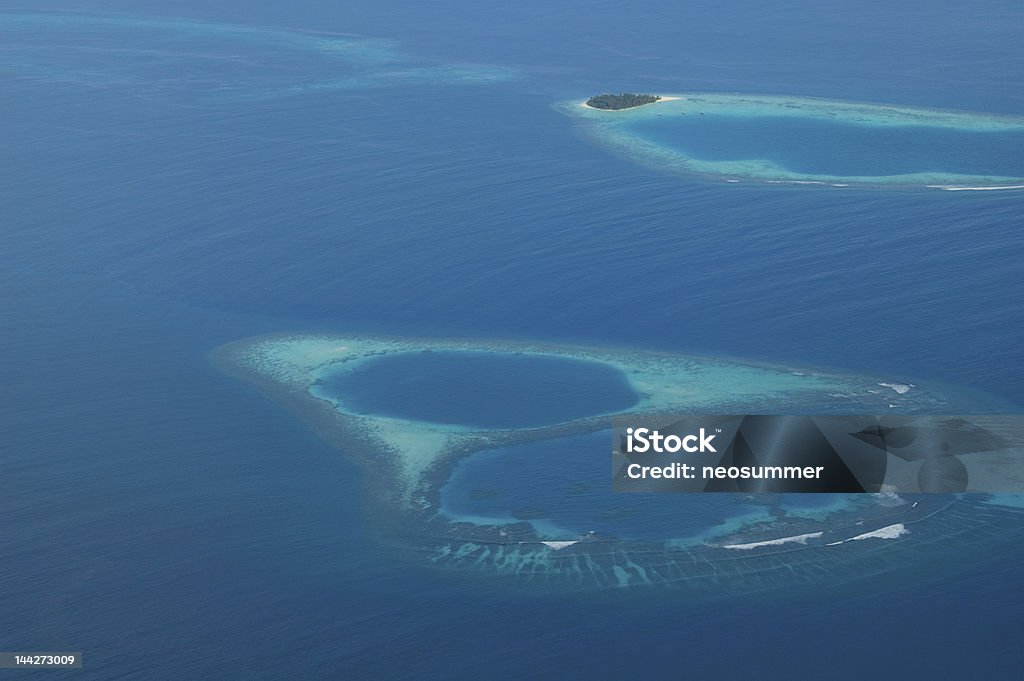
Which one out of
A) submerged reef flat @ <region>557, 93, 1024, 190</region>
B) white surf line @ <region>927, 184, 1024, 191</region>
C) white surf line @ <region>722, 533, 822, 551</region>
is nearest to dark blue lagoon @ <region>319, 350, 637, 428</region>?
white surf line @ <region>722, 533, 822, 551</region>

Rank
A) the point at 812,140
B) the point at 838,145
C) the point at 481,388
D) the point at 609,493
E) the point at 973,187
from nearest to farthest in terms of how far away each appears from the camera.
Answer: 1. the point at 609,493
2. the point at 481,388
3. the point at 973,187
4. the point at 838,145
5. the point at 812,140

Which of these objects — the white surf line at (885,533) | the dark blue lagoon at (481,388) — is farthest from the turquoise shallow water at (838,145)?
the white surf line at (885,533)

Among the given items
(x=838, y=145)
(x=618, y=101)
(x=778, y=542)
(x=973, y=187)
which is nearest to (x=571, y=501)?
(x=778, y=542)

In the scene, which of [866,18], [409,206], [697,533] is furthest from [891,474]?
[866,18]

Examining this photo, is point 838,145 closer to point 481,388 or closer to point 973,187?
point 973,187

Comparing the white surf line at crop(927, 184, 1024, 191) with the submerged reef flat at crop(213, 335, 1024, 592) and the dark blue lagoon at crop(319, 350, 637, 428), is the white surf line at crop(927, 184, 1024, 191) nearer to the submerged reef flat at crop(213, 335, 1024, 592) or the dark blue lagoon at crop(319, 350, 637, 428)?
the submerged reef flat at crop(213, 335, 1024, 592)

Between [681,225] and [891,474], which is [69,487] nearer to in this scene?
[891,474]
